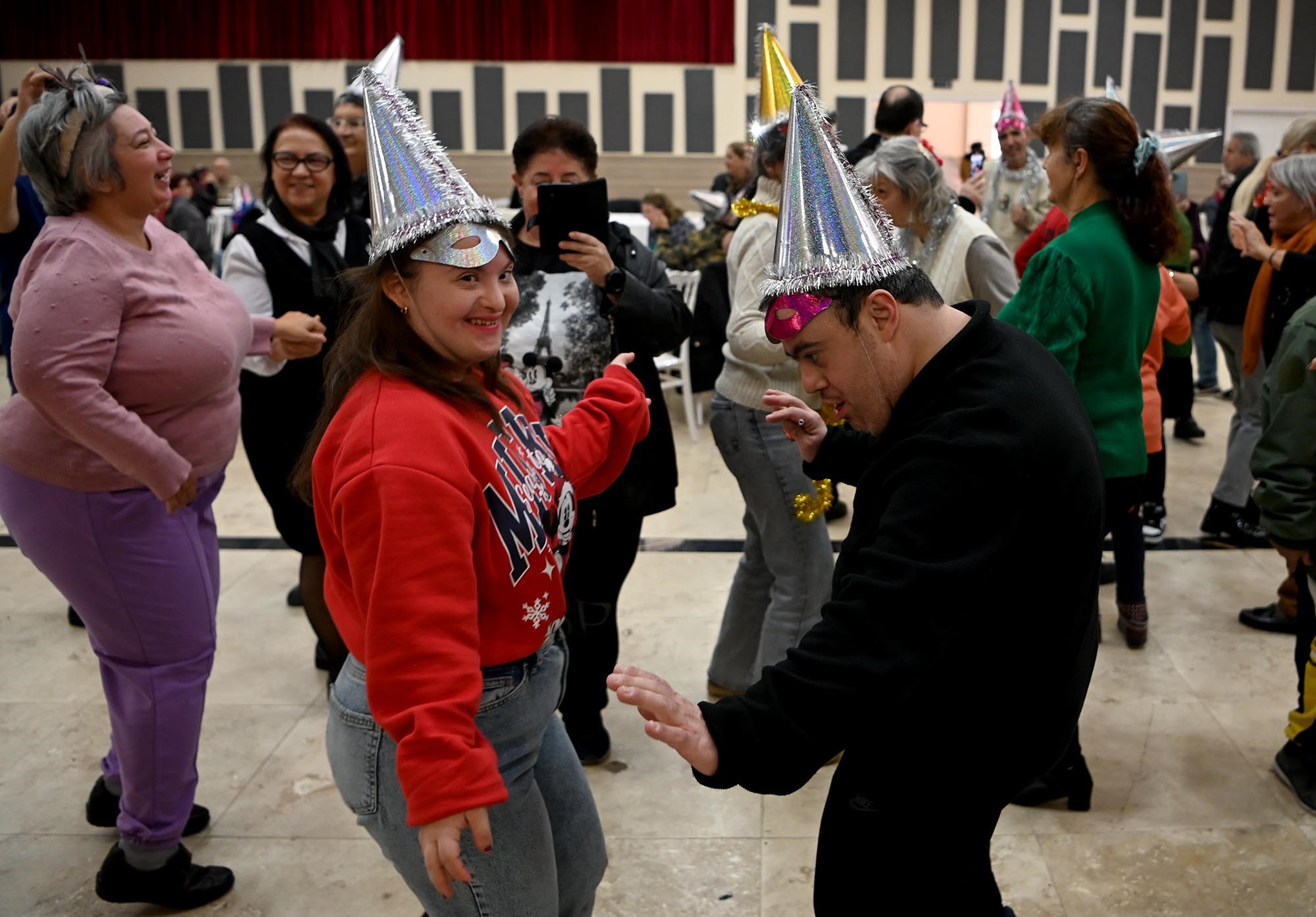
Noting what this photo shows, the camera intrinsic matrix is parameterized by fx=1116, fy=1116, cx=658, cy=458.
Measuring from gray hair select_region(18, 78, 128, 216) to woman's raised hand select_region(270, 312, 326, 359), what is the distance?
1.64ft

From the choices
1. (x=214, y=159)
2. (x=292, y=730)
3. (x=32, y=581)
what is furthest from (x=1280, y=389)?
(x=214, y=159)

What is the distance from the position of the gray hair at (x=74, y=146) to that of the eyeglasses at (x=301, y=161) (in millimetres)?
807

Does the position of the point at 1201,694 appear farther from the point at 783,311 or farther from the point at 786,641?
the point at 783,311

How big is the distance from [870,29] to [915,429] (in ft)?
48.2

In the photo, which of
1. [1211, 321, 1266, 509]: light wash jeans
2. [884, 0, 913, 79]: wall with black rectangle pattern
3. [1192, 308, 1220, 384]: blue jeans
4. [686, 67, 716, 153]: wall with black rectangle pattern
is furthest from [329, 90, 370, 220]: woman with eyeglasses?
[884, 0, 913, 79]: wall with black rectangle pattern

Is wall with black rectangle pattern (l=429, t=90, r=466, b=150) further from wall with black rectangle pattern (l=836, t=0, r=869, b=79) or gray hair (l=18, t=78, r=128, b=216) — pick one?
gray hair (l=18, t=78, r=128, b=216)

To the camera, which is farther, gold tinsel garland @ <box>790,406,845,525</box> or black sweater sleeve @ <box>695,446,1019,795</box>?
gold tinsel garland @ <box>790,406,845,525</box>

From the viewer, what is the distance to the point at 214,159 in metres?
15.2

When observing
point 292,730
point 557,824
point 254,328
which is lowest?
point 292,730

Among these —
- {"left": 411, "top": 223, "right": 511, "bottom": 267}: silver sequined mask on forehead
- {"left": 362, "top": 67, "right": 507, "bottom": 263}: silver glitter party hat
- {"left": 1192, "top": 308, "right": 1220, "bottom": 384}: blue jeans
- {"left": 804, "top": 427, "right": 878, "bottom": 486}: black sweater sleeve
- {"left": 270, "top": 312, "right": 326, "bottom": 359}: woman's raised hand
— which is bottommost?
{"left": 1192, "top": 308, "right": 1220, "bottom": 384}: blue jeans

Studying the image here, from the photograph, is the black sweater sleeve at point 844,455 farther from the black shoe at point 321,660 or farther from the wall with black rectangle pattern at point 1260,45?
the wall with black rectangle pattern at point 1260,45

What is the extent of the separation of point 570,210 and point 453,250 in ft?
3.37

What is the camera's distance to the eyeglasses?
2.93 metres

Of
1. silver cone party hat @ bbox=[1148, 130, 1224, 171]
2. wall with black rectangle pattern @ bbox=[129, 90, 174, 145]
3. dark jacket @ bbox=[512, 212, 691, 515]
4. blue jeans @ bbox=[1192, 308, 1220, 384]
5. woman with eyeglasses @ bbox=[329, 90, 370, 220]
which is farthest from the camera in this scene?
wall with black rectangle pattern @ bbox=[129, 90, 174, 145]
